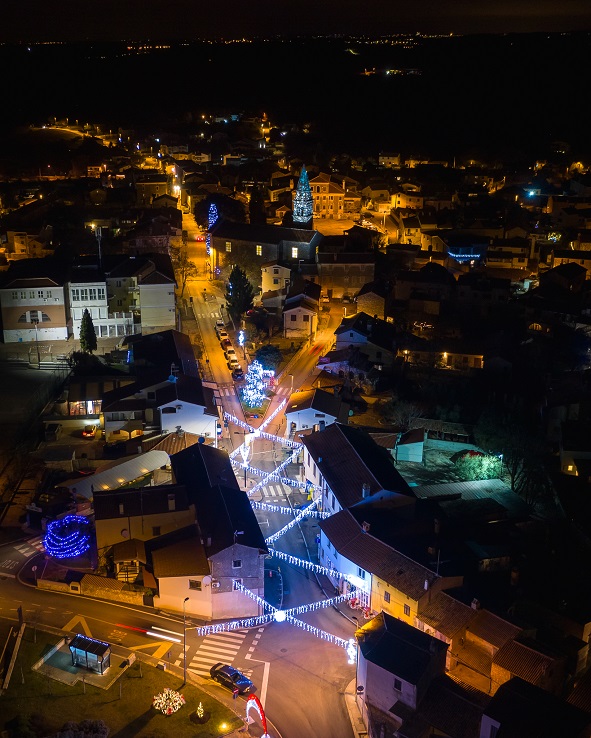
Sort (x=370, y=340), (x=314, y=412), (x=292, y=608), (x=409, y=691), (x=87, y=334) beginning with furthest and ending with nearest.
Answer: (x=87, y=334), (x=370, y=340), (x=314, y=412), (x=292, y=608), (x=409, y=691)

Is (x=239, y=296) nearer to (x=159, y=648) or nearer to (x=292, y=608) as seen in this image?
(x=292, y=608)

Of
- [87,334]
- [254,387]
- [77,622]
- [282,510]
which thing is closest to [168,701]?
[77,622]

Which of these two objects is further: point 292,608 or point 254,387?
point 254,387

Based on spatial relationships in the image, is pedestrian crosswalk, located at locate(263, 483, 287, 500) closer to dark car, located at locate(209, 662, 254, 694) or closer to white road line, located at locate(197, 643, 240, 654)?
white road line, located at locate(197, 643, 240, 654)

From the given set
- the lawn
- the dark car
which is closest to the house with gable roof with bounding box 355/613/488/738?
the dark car

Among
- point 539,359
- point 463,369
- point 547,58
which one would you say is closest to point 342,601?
point 463,369
